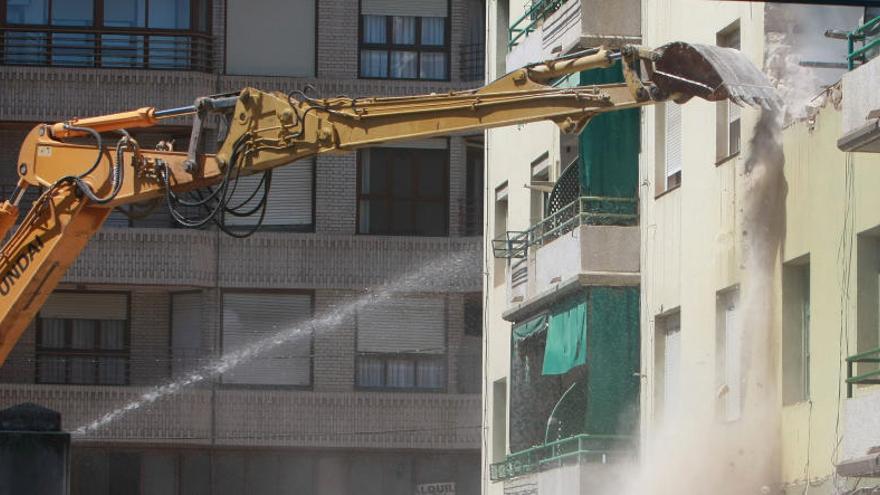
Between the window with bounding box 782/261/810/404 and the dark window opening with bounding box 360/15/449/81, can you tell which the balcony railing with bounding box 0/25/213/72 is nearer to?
the dark window opening with bounding box 360/15/449/81

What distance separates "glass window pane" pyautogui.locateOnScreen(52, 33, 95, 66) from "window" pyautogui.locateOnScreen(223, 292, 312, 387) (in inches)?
227

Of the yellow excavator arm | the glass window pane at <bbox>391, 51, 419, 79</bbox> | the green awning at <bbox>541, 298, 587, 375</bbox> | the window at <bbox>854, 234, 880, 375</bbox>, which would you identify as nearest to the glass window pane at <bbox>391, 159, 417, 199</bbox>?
the glass window pane at <bbox>391, 51, 419, 79</bbox>

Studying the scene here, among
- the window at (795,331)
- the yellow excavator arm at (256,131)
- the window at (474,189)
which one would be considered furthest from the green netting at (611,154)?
the window at (474,189)

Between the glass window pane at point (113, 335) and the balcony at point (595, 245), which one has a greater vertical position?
the balcony at point (595, 245)

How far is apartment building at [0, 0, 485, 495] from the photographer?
42500 mm

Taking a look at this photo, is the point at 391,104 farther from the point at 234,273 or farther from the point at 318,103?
the point at 234,273

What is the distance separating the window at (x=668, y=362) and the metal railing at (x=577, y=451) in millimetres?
1296

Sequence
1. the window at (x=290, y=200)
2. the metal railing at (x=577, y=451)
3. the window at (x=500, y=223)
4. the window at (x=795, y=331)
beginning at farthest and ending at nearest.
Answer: the window at (x=290, y=200), the window at (x=500, y=223), the metal railing at (x=577, y=451), the window at (x=795, y=331)

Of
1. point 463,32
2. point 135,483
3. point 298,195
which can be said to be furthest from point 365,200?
point 135,483

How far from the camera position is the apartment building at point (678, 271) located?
63.4ft

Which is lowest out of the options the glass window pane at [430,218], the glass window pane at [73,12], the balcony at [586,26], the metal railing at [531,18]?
the glass window pane at [430,218]

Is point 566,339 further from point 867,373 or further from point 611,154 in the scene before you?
point 867,373

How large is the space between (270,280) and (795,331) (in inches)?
924

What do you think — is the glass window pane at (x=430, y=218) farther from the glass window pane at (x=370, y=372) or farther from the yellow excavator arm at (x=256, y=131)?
the yellow excavator arm at (x=256, y=131)
